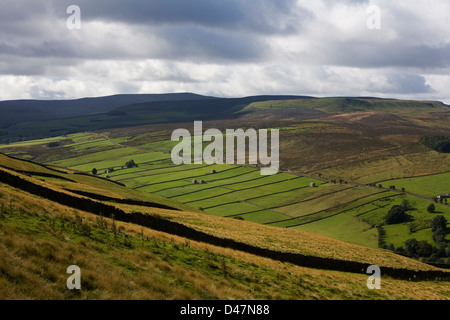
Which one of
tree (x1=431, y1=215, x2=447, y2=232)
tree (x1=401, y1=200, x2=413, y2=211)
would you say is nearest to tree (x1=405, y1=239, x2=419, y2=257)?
tree (x1=431, y1=215, x2=447, y2=232)

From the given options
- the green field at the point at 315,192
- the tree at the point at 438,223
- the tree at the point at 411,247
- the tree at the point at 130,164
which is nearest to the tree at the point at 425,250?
the tree at the point at 411,247

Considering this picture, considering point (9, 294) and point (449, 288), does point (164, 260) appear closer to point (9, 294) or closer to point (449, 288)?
point (9, 294)

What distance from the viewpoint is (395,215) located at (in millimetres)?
115688

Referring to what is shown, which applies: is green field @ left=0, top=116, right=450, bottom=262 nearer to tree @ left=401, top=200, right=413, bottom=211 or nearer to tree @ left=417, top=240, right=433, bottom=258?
tree @ left=401, top=200, right=413, bottom=211

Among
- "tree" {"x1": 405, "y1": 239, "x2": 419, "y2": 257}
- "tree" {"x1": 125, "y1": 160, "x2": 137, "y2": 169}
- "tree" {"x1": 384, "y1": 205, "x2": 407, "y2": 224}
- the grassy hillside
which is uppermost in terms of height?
the grassy hillside

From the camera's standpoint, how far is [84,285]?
16.0 metres

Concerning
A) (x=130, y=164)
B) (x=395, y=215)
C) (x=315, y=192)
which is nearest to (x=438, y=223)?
(x=395, y=215)

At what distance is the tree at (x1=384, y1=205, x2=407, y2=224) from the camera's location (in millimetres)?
114625

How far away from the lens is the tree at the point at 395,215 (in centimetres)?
11462

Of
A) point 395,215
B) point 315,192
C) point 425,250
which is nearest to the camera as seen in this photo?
point 425,250

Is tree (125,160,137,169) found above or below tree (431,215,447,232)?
above

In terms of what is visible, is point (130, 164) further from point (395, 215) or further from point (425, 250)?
point (425, 250)

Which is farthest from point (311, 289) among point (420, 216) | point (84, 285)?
point (420, 216)

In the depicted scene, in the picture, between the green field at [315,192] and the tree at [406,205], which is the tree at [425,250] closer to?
the green field at [315,192]
